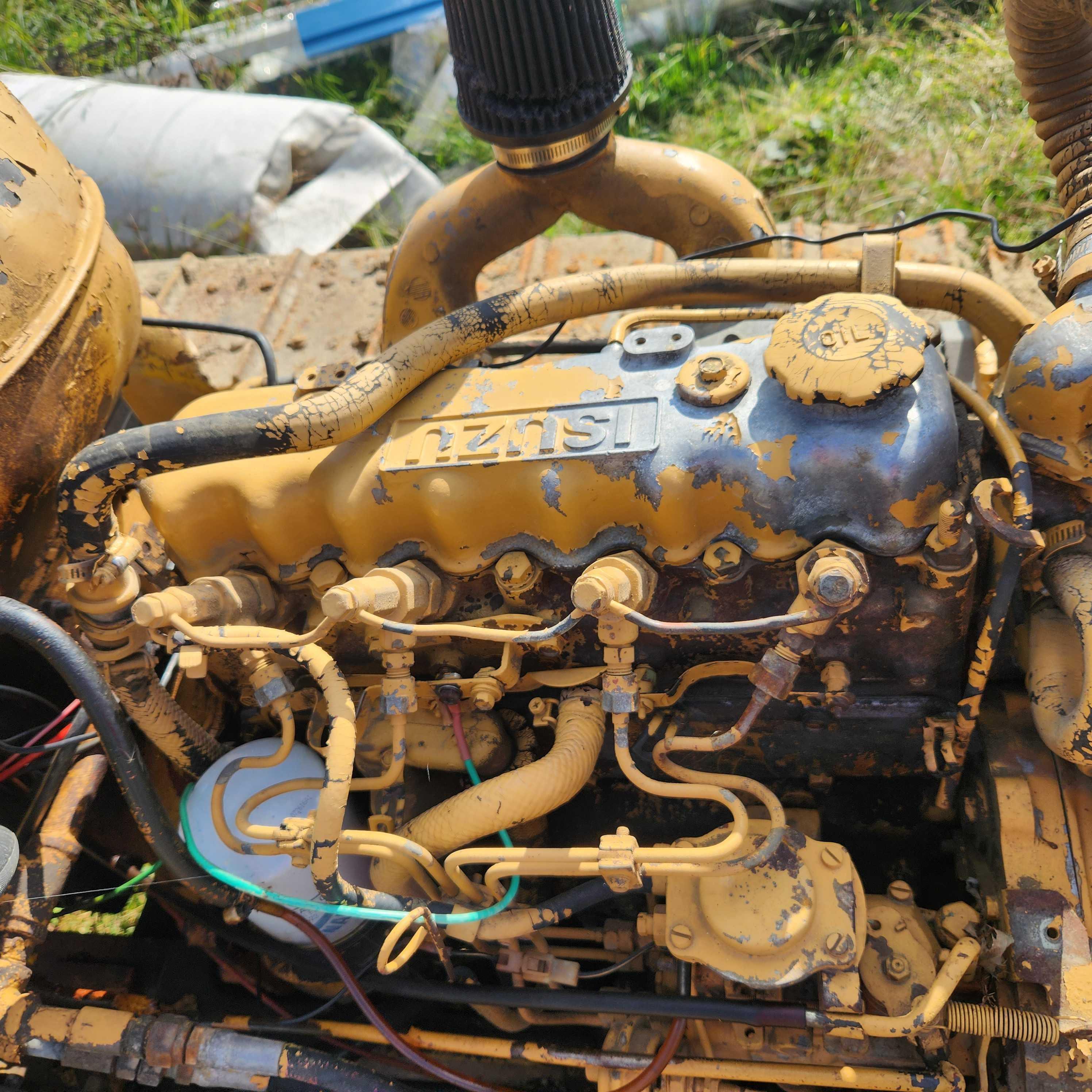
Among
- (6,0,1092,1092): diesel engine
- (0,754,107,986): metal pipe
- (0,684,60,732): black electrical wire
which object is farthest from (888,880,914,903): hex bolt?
(0,684,60,732): black electrical wire

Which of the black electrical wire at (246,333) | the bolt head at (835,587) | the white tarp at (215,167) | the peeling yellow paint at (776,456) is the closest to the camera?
the bolt head at (835,587)

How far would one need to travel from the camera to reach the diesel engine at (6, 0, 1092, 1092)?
154cm

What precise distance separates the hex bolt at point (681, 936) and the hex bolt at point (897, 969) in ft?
1.09

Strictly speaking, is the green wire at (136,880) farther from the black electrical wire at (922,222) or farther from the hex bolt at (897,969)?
the black electrical wire at (922,222)

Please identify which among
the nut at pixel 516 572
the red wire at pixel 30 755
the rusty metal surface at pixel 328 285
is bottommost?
the red wire at pixel 30 755

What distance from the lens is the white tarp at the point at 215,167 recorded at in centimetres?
406

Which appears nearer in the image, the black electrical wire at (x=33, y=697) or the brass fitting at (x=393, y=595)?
the brass fitting at (x=393, y=595)

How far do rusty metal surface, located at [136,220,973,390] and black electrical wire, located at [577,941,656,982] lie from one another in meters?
1.69

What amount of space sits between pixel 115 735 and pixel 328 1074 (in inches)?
27.7

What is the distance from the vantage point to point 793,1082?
1629 millimetres

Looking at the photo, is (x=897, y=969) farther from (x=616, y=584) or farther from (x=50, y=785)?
(x=50, y=785)

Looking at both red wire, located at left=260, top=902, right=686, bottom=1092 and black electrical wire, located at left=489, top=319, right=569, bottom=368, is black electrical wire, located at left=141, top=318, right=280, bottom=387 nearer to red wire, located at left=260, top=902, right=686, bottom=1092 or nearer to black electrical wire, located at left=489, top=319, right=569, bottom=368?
black electrical wire, located at left=489, top=319, right=569, bottom=368

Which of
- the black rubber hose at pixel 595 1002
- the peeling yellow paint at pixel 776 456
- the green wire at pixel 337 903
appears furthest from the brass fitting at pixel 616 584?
the black rubber hose at pixel 595 1002

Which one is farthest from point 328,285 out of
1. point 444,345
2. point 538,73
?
point 444,345
